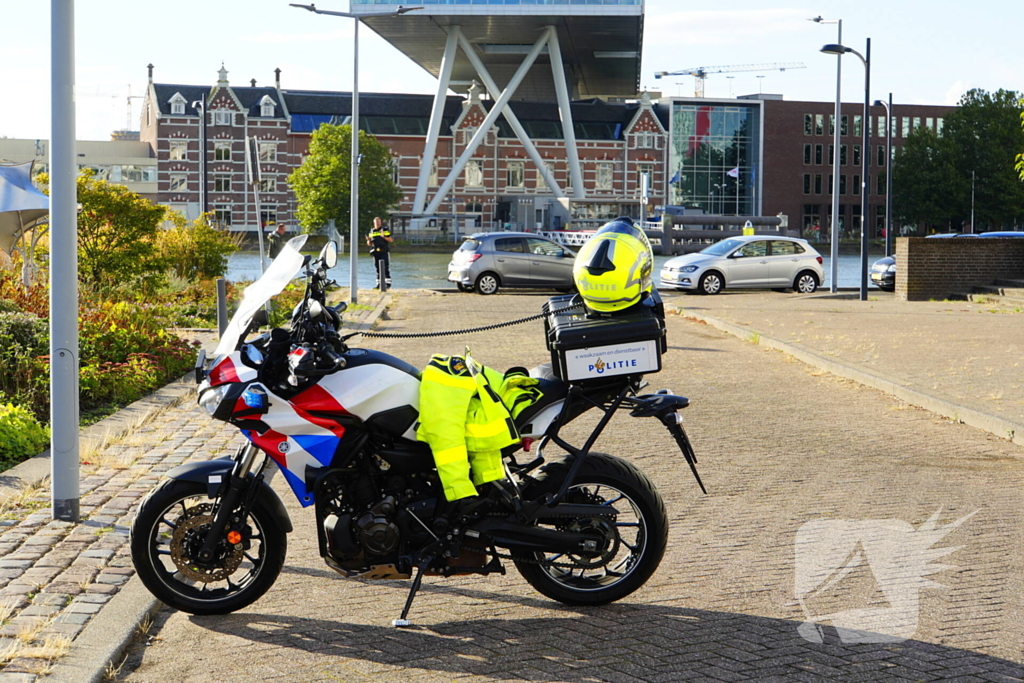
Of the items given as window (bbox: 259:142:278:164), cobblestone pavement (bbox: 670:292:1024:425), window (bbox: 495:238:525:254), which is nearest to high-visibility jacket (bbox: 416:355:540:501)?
cobblestone pavement (bbox: 670:292:1024:425)

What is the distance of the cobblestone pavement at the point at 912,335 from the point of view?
38.1ft

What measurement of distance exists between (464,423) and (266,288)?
925mm

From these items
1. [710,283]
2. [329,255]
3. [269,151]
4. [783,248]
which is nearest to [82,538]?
[329,255]

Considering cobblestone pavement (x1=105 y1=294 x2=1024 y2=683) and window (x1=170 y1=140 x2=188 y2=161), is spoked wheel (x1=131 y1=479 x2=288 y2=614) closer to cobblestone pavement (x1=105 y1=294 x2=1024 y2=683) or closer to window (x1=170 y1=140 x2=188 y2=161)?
cobblestone pavement (x1=105 y1=294 x2=1024 y2=683)

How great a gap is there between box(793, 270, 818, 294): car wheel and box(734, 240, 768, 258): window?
111 cm

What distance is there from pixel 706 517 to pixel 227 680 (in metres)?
3.21

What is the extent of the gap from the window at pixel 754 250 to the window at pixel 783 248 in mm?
207

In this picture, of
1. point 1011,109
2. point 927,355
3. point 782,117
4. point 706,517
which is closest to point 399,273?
point 927,355

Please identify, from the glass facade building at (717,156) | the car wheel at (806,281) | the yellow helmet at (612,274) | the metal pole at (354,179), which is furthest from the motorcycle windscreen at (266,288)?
the glass facade building at (717,156)

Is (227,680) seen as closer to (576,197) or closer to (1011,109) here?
(576,197)

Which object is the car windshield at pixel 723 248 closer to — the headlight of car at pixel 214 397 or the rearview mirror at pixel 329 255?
the rearview mirror at pixel 329 255

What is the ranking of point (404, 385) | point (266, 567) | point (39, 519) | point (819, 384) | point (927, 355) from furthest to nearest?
point (927, 355), point (819, 384), point (39, 519), point (266, 567), point (404, 385)

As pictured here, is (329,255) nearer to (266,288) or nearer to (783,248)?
(266,288)

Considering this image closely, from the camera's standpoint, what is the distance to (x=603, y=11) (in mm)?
75750
